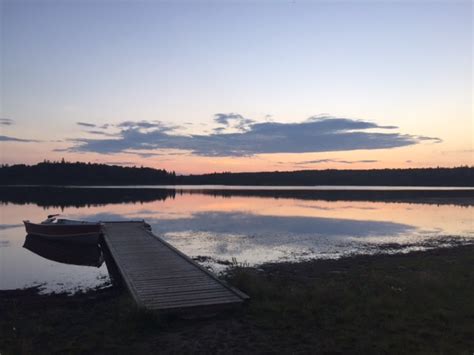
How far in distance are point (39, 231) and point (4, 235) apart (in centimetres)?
334

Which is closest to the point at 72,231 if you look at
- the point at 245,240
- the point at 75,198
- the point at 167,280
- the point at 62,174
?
the point at 245,240

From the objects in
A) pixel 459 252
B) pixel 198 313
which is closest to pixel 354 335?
pixel 198 313

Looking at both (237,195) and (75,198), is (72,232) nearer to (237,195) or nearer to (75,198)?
(75,198)

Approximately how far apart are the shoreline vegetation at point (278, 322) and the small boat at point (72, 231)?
9.90 meters

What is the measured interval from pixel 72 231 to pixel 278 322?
54.1 ft

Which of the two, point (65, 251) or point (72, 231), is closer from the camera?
point (65, 251)

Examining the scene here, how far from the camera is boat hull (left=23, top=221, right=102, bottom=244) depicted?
70.6 feet


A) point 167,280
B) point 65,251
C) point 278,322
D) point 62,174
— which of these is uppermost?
point 62,174

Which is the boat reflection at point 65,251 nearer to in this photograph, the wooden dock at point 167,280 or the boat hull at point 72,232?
the boat hull at point 72,232

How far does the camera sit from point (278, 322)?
7941 millimetres

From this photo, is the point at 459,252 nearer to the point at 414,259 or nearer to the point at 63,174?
the point at 414,259

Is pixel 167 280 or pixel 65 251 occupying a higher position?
pixel 167 280

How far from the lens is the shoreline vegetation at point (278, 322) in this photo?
6891mm

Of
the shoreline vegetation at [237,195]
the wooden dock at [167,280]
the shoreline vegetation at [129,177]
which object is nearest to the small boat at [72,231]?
the wooden dock at [167,280]
